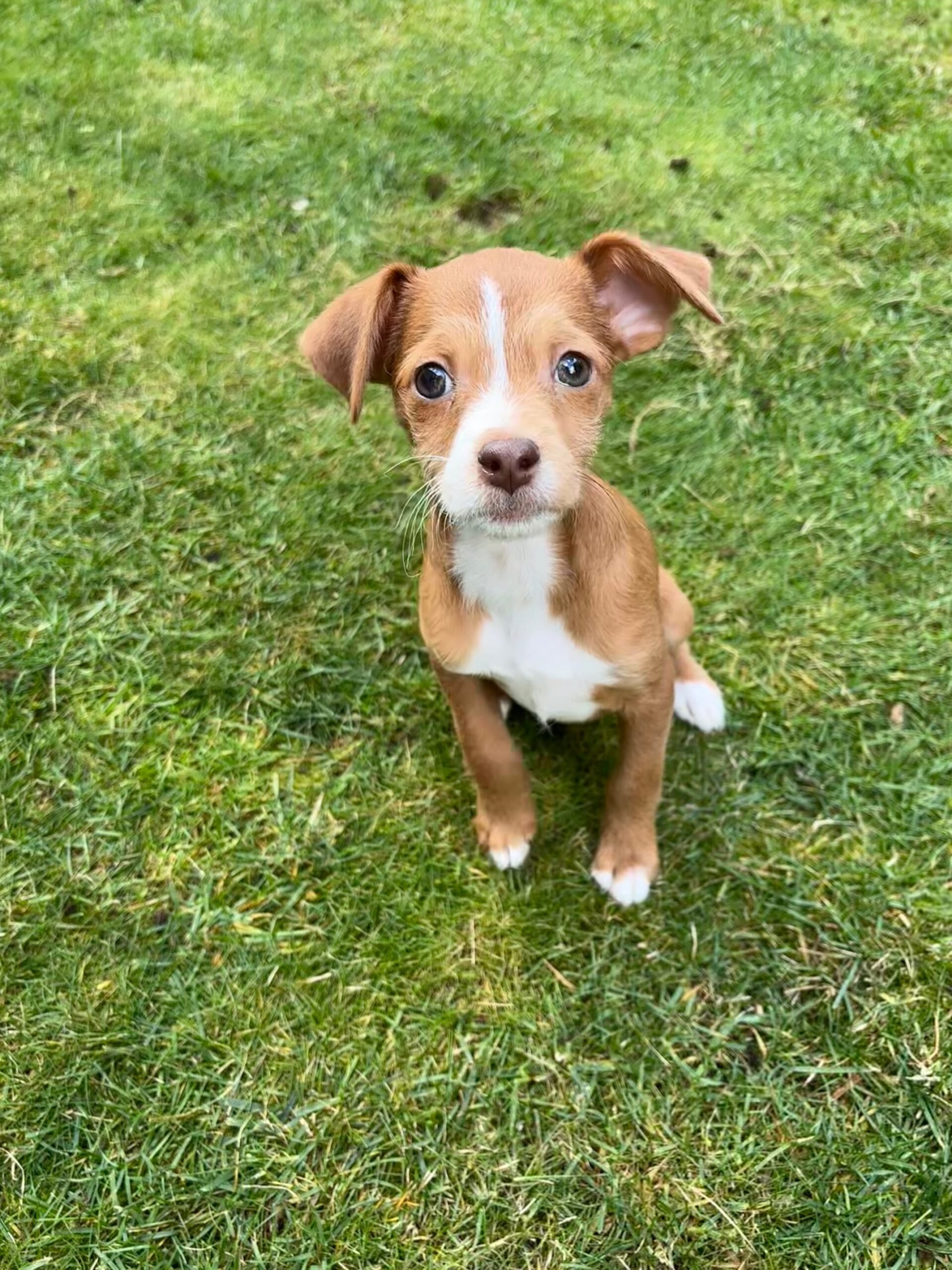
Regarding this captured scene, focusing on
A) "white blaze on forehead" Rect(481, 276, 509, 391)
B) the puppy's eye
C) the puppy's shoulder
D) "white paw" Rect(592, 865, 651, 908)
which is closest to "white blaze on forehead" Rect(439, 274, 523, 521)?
"white blaze on forehead" Rect(481, 276, 509, 391)

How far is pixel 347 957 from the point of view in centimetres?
341

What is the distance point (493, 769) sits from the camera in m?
3.23

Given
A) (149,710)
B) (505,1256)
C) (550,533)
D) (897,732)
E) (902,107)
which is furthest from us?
(902,107)

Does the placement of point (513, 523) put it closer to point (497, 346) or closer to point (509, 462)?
point (509, 462)

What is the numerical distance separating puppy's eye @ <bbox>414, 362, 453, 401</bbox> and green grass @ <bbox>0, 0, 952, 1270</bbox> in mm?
1728

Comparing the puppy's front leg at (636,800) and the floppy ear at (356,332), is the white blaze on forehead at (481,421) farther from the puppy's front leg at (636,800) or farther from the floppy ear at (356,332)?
the puppy's front leg at (636,800)

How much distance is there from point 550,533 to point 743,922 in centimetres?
171

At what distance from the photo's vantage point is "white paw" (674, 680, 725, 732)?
3717mm

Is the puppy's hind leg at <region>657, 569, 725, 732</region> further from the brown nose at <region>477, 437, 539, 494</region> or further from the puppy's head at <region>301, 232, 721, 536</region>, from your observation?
the brown nose at <region>477, 437, 539, 494</region>

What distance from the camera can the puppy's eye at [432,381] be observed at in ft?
8.05

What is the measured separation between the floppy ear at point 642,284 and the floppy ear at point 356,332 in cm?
56

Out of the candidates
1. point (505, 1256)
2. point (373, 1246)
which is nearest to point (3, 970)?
point (373, 1246)

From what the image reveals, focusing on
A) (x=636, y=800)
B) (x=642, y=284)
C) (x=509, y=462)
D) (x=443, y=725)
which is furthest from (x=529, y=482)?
(x=443, y=725)

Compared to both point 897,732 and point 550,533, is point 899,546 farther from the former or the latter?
point 550,533
